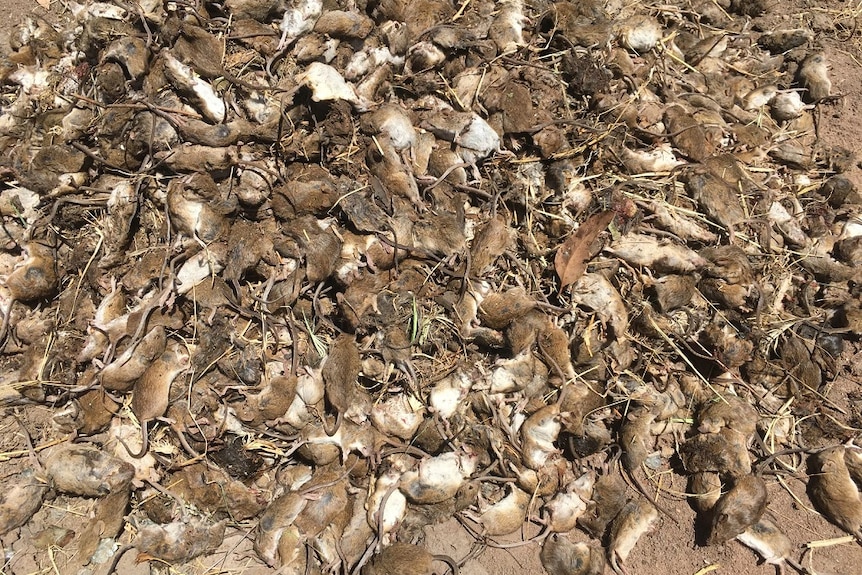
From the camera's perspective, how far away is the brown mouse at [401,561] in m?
3.33

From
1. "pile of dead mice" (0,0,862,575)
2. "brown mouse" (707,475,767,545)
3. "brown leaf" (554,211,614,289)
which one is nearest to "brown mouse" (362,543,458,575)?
"pile of dead mice" (0,0,862,575)

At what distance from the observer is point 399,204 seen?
156 inches

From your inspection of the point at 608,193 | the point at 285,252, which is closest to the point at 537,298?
the point at 608,193

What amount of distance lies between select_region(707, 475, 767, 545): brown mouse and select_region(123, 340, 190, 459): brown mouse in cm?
339

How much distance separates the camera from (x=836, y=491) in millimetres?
3615

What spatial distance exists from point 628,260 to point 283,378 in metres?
2.42

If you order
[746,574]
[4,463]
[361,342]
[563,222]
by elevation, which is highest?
[563,222]

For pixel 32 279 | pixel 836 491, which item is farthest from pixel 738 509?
pixel 32 279

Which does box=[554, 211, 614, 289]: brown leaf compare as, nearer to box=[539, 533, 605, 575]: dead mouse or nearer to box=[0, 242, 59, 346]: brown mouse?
box=[539, 533, 605, 575]: dead mouse

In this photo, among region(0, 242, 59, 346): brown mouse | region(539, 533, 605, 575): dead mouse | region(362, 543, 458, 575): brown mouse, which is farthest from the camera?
region(0, 242, 59, 346): brown mouse

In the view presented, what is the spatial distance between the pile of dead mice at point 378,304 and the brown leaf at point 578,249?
2cm

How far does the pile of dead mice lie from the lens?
11.8 ft

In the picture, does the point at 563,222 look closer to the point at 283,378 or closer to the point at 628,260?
the point at 628,260

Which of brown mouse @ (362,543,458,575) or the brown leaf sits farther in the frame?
the brown leaf
